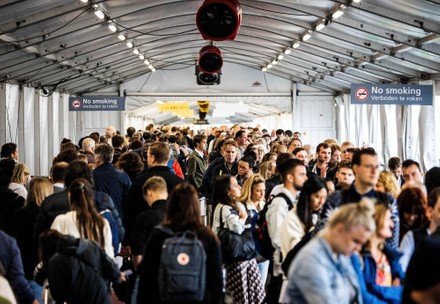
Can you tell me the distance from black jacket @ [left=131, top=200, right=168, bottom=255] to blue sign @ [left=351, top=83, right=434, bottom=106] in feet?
37.1

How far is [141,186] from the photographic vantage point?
768 centimetres

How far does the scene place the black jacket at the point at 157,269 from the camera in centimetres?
527

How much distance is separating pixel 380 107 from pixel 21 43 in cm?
1168

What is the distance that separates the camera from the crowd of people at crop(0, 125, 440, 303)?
4422mm

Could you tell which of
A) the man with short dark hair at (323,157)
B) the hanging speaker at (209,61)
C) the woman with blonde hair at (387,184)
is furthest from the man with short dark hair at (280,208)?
the hanging speaker at (209,61)

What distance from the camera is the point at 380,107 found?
23672 millimetres

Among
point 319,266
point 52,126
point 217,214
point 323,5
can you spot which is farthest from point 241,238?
point 52,126

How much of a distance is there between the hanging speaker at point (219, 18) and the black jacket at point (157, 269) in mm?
5689

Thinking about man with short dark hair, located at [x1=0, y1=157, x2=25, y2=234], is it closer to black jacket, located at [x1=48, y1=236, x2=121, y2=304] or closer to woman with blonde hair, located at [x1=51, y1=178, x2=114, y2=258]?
woman with blonde hair, located at [x1=51, y1=178, x2=114, y2=258]

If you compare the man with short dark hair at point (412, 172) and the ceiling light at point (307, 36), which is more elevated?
the ceiling light at point (307, 36)

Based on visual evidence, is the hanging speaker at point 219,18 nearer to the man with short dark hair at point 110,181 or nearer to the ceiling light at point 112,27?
the man with short dark hair at point 110,181

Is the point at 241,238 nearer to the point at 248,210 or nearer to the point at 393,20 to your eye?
the point at 248,210

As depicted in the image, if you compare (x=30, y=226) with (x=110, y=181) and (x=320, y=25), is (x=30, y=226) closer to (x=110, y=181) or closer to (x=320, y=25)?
(x=110, y=181)

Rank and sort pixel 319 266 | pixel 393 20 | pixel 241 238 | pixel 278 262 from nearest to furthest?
pixel 319 266 → pixel 278 262 → pixel 241 238 → pixel 393 20
